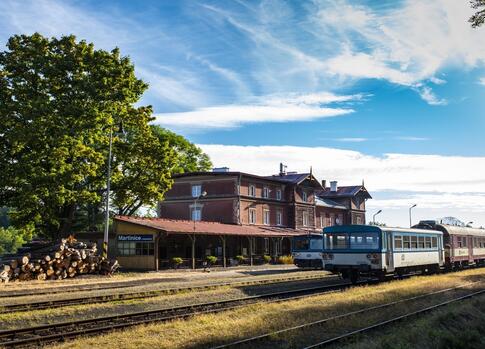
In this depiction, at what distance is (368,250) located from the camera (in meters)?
21.8

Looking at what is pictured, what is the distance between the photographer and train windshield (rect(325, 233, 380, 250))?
860 inches

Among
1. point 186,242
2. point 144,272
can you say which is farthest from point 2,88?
point 186,242

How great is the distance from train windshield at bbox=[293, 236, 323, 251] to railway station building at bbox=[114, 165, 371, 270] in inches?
230

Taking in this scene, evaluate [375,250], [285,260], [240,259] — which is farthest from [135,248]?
[375,250]

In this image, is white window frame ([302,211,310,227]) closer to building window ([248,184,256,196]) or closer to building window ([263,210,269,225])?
building window ([263,210,269,225])

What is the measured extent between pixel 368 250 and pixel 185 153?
41927 mm

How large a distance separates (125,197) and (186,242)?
23.5 ft

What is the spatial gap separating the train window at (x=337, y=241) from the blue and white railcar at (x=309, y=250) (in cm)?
1096

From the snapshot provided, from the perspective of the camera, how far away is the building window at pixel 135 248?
35.4 m

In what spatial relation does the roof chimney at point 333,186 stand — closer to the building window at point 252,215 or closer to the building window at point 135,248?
the building window at point 252,215

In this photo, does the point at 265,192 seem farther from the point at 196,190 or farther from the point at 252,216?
the point at 196,190

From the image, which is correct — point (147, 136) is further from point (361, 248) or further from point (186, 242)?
point (361, 248)

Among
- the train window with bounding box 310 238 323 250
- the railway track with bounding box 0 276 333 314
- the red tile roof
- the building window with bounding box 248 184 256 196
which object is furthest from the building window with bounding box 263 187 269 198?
the railway track with bounding box 0 276 333 314

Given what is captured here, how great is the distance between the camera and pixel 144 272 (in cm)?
3312
